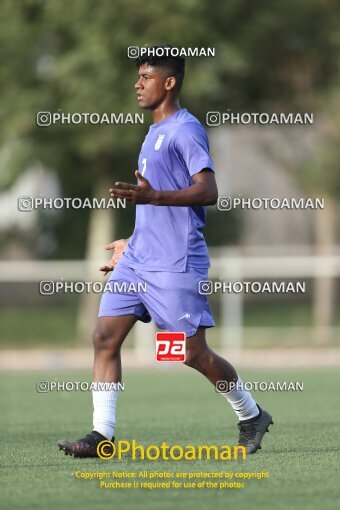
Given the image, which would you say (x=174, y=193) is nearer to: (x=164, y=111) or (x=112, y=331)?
(x=164, y=111)

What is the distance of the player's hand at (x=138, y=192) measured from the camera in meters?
6.93

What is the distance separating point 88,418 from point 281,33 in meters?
14.4

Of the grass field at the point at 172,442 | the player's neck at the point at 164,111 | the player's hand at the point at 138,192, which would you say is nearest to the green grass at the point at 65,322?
the grass field at the point at 172,442

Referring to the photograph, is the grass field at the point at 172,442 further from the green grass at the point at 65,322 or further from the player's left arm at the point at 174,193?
the green grass at the point at 65,322

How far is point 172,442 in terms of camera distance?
8.55 meters

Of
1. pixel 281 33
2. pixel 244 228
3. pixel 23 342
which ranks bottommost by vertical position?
pixel 23 342

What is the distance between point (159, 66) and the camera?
25.4 feet

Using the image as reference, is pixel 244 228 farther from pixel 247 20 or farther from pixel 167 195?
pixel 167 195

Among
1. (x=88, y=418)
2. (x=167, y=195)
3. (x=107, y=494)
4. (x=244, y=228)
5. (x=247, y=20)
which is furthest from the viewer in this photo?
(x=244, y=228)

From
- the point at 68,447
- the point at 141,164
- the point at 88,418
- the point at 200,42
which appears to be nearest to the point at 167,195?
the point at 141,164

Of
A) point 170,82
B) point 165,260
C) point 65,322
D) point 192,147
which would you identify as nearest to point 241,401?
point 165,260

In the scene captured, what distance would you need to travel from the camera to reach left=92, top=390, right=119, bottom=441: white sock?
25.2ft

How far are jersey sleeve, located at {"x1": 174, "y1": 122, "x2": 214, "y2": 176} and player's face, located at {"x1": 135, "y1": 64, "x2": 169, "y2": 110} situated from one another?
31 cm

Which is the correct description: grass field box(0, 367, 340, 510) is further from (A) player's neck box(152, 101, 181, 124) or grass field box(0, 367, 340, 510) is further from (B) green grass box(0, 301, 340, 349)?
(B) green grass box(0, 301, 340, 349)
